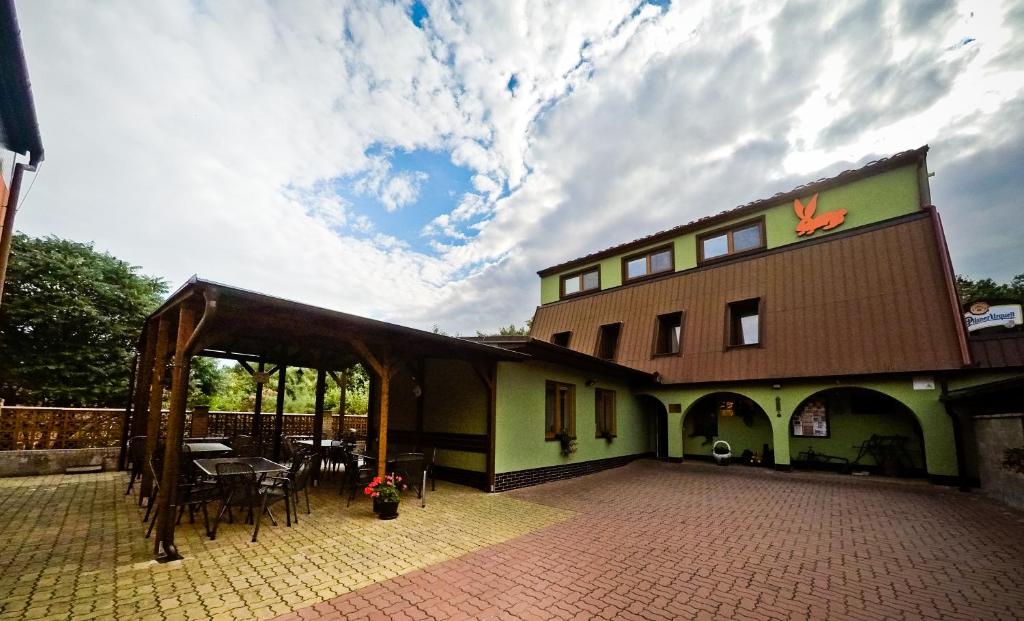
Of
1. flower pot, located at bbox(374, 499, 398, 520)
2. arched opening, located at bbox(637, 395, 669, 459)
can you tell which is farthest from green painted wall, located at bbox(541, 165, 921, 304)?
flower pot, located at bbox(374, 499, 398, 520)

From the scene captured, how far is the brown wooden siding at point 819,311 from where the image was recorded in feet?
30.6

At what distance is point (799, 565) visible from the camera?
4102mm

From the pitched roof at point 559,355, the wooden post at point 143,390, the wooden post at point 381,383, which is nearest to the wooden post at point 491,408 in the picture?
the pitched roof at point 559,355

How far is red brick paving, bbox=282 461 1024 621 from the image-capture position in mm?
3107

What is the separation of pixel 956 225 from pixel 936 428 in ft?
51.1

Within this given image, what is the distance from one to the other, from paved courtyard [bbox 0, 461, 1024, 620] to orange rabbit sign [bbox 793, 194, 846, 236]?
7.44 meters

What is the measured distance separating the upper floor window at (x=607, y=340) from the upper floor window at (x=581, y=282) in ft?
6.53

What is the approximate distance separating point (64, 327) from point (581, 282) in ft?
56.9

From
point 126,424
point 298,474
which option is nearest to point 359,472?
point 298,474

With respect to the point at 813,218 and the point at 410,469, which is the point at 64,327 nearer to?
the point at 410,469

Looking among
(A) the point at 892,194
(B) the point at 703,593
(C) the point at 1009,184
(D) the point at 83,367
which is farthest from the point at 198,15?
(C) the point at 1009,184

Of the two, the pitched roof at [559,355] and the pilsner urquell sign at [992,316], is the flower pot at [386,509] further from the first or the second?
the pilsner urquell sign at [992,316]

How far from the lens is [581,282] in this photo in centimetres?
1683

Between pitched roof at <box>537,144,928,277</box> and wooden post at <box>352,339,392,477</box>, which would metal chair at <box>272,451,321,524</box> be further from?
pitched roof at <box>537,144,928,277</box>
